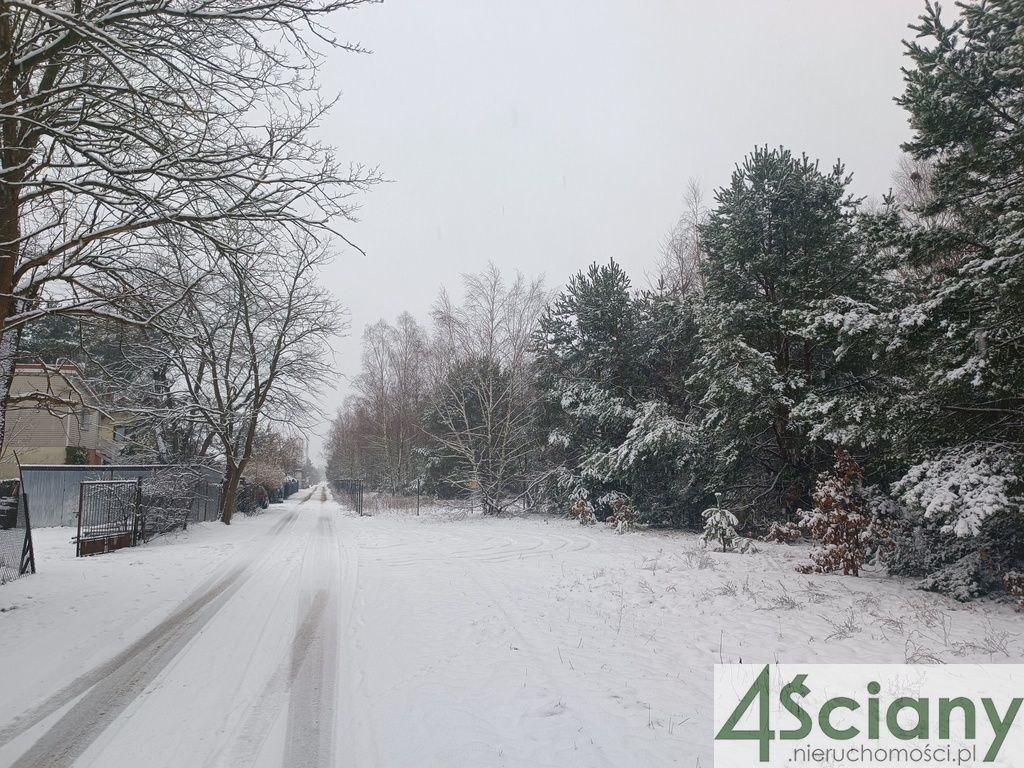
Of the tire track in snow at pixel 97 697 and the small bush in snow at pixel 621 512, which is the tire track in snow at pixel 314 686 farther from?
the small bush in snow at pixel 621 512

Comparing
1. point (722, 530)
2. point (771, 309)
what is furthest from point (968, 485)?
point (771, 309)

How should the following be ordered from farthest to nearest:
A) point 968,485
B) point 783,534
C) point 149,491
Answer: point 149,491 < point 783,534 < point 968,485

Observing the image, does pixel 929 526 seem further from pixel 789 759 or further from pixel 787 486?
pixel 789 759

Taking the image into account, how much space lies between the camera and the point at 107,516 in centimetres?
1441

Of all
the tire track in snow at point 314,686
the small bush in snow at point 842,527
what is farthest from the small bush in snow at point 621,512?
the tire track in snow at point 314,686

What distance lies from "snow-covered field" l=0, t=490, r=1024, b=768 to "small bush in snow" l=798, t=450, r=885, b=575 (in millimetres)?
677

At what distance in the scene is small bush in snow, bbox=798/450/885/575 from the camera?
33.5 feet

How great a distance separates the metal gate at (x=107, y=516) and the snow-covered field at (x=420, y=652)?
2131 mm

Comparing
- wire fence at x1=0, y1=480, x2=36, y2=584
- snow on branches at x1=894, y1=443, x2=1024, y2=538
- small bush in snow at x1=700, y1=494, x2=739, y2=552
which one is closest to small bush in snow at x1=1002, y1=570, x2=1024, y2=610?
snow on branches at x1=894, y1=443, x2=1024, y2=538

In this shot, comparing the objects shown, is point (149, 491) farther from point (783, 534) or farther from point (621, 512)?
point (783, 534)

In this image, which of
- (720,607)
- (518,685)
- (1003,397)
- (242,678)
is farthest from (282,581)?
(1003,397)

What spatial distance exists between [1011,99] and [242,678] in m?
12.7

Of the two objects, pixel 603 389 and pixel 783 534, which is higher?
pixel 603 389

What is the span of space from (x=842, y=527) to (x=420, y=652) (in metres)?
8.38
